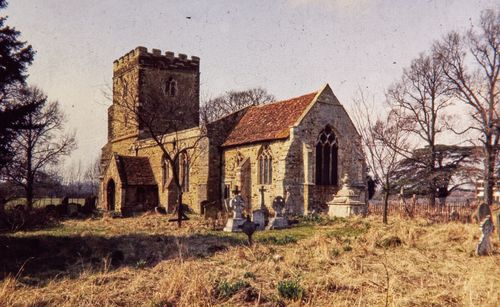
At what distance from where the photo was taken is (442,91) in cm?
2744

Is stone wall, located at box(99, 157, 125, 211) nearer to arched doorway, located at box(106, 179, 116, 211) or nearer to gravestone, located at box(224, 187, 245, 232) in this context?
arched doorway, located at box(106, 179, 116, 211)

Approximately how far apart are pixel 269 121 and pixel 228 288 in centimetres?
1713

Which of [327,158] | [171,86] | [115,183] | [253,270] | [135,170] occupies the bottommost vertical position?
[253,270]

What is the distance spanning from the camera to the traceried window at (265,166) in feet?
71.5

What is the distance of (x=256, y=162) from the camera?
22406mm

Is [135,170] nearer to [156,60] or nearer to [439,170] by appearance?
[156,60]

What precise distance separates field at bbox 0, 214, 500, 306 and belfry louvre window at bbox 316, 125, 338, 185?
7232 mm

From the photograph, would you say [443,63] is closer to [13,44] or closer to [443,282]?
[443,282]

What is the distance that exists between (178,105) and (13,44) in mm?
22755

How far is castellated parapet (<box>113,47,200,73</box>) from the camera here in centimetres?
3347

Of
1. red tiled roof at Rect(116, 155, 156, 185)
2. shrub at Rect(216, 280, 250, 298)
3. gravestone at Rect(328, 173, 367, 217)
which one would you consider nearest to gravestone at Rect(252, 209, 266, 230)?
gravestone at Rect(328, 173, 367, 217)

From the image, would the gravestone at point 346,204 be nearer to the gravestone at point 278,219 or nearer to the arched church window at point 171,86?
the gravestone at point 278,219

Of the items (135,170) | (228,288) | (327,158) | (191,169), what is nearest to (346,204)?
(327,158)

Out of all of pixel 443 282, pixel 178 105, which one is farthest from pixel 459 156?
pixel 443 282
